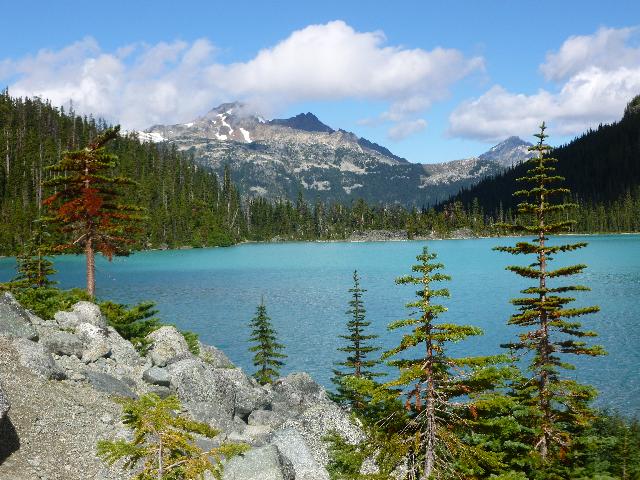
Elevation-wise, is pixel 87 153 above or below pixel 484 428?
above

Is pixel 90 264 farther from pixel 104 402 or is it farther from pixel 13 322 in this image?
pixel 104 402

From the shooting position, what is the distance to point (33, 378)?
16.0 meters

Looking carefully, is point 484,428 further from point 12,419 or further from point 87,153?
point 87,153

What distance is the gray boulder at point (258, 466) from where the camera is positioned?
503 inches

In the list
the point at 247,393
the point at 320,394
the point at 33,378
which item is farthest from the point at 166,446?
the point at 320,394

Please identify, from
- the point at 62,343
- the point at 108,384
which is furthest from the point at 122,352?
the point at 108,384

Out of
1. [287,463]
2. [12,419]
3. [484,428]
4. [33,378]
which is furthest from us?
[33,378]

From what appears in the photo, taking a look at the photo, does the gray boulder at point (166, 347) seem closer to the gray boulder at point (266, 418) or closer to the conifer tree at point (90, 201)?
the gray boulder at point (266, 418)

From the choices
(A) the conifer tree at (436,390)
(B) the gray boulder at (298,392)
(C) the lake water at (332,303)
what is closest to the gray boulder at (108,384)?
(B) the gray boulder at (298,392)

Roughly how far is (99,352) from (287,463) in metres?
Result: 11.6

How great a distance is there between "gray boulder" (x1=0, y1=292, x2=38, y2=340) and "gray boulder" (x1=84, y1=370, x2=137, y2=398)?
9.25 ft

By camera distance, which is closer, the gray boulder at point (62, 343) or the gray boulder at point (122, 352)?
the gray boulder at point (62, 343)

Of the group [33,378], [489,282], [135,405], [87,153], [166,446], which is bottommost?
[489,282]

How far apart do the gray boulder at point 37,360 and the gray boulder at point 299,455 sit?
786 centimetres
